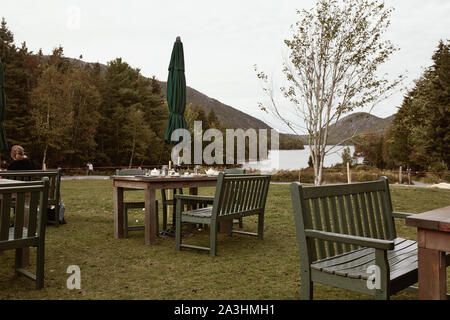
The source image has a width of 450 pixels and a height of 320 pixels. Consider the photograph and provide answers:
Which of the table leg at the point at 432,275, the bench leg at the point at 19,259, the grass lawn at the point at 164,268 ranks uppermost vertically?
the table leg at the point at 432,275

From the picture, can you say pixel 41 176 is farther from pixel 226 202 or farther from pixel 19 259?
pixel 226 202

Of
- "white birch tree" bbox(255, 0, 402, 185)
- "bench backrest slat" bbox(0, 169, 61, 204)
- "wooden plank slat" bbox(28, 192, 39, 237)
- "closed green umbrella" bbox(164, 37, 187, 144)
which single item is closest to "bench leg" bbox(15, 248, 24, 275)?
"wooden plank slat" bbox(28, 192, 39, 237)

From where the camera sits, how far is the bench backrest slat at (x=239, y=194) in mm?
4609

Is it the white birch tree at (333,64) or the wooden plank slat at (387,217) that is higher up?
the white birch tree at (333,64)

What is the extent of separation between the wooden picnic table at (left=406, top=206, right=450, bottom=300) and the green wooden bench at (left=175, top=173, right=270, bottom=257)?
2701mm

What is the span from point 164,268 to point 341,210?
7.08 feet

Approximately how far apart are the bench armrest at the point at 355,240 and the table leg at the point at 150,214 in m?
3.05

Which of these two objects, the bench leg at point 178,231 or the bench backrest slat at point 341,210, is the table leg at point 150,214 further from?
the bench backrest slat at point 341,210

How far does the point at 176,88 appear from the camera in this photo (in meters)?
6.61

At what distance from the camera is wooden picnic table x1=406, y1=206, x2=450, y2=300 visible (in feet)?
6.78

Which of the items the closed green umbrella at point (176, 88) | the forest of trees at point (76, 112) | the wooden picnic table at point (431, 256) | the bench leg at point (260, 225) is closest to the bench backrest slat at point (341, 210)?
the wooden picnic table at point (431, 256)

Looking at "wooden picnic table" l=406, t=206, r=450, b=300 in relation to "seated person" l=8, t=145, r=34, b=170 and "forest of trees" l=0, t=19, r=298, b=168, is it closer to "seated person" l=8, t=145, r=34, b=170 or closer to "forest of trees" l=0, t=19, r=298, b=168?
→ "seated person" l=8, t=145, r=34, b=170

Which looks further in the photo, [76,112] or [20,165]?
[76,112]

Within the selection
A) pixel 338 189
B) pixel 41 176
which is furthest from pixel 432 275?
pixel 41 176
